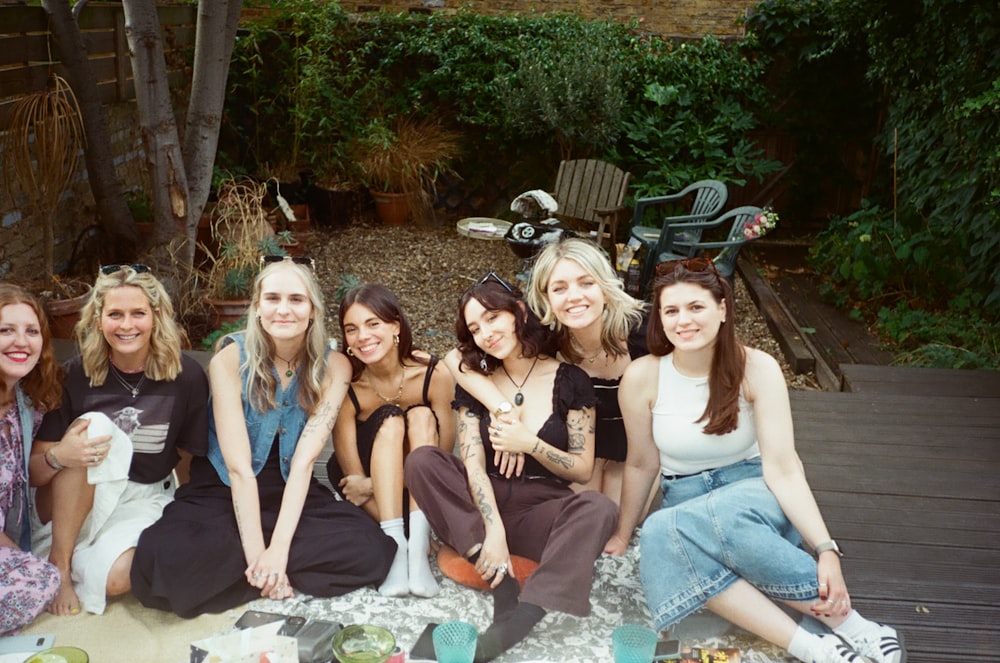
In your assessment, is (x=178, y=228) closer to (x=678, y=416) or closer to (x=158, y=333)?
(x=158, y=333)

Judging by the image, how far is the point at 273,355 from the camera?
247 centimetres

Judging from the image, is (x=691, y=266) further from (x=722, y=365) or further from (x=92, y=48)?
(x=92, y=48)

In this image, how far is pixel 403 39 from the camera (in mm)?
7512

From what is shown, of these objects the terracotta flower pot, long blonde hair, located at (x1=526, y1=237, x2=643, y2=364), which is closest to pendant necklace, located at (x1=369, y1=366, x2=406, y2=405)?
long blonde hair, located at (x1=526, y1=237, x2=643, y2=364)

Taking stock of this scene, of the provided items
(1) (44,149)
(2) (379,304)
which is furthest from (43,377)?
(1) (44,149)

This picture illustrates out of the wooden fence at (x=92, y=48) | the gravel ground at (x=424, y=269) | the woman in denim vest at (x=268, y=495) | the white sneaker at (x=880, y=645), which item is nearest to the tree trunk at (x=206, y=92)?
the wooden fence at (x=92, y=48)

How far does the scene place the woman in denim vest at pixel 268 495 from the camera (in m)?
2.29

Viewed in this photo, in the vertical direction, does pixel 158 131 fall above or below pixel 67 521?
above

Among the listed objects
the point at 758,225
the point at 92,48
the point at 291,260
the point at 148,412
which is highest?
the point at 92,48

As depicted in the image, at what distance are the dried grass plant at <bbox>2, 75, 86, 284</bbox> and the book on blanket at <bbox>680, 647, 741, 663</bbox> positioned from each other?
3.83 m

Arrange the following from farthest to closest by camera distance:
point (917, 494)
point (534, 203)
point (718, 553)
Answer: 1. point (534, 203)
2. point (917, 494)
3. point (718, 553)

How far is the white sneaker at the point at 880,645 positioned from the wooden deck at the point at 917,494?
0.19 m

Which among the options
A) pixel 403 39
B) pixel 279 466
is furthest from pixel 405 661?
pixel 403 39

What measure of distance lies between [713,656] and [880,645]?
43 centimetres
